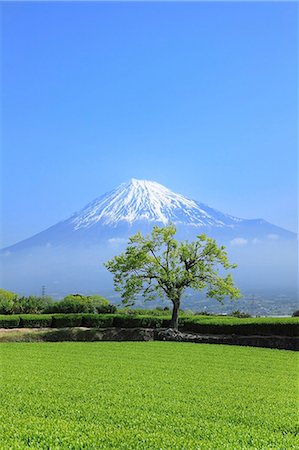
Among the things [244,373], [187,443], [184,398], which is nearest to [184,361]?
[244,373]

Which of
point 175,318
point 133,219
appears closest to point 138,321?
point 175,318

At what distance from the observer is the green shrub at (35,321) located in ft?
61.2

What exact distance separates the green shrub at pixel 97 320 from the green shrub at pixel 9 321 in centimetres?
245

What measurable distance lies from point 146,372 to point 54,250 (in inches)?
3917

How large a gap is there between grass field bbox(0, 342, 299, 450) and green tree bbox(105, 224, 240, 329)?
6.32m

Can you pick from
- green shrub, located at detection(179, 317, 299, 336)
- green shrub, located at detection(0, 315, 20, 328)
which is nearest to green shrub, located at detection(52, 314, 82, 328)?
green shrub, located at detection(0, 315, 20, 328)

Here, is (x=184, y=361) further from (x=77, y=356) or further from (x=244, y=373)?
(x=77, y=356)

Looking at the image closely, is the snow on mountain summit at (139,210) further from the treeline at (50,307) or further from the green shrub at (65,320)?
the green shrub at (65,320)

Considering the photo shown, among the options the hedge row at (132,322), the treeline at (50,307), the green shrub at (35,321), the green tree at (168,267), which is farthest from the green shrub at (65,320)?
the treeline at (50,307)

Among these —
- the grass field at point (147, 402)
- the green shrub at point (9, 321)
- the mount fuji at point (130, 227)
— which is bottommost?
the grass field at point (147, 402)

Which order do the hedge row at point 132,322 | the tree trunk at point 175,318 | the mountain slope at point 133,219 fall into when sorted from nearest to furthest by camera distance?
the hedge row at point 132,322, the tree trunk at point 175,318, the mountain slope at point 133,219

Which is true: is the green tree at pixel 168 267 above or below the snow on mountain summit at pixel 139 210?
below

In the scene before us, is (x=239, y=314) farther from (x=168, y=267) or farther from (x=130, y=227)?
(x=130, y=227)

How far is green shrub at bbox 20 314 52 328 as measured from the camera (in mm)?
18656
